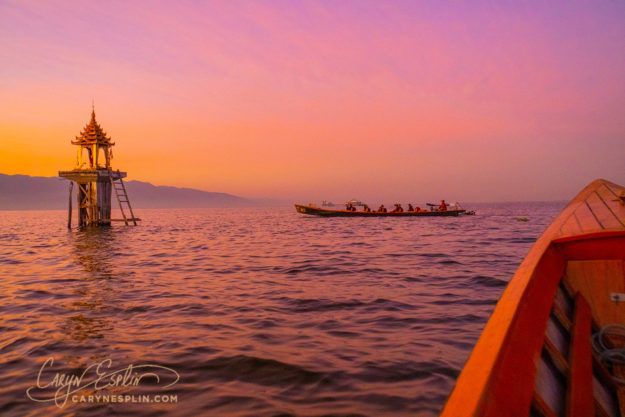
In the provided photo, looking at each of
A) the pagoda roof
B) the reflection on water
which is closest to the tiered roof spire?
the pagoda roof

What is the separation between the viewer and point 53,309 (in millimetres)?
8211

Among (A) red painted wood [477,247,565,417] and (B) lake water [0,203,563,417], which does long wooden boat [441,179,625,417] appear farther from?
A: (B) lake water [0,203,563,417]

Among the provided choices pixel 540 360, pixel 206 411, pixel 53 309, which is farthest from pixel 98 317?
pixel 540 360

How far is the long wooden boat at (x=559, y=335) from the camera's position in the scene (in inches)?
81.2

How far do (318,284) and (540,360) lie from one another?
7576 millimetres

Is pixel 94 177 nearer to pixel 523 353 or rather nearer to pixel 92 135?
pixel 92 135

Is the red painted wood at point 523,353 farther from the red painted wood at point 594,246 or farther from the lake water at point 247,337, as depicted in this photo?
the lake water at point 247,337

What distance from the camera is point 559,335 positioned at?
3639 mm
